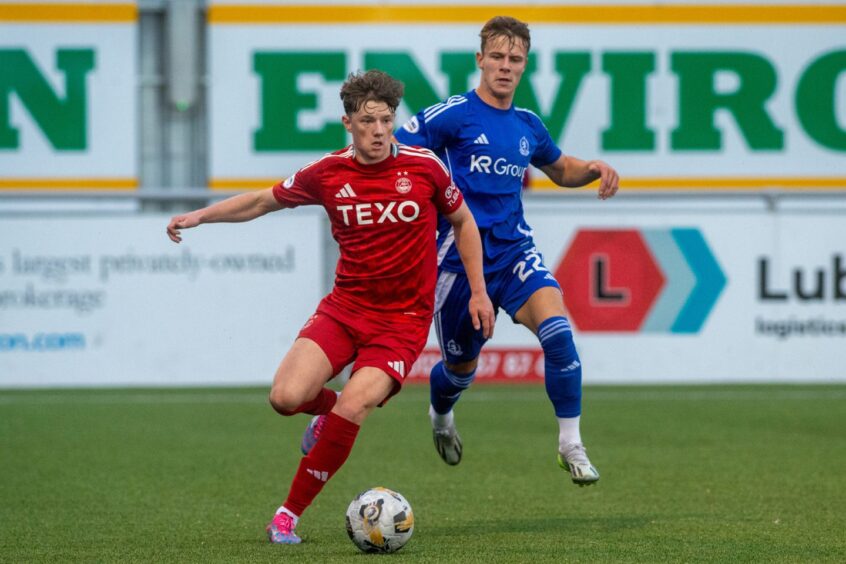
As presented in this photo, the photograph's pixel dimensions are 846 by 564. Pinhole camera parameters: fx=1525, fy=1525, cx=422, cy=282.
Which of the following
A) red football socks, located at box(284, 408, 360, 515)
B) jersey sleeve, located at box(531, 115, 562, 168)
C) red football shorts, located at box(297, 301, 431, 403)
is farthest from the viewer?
jersey sleeve, located at box(531, 115, 562, 168)

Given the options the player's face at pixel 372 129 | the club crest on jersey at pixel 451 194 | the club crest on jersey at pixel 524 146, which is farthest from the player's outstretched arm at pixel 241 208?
the club crest on jersey at pixel 524 146

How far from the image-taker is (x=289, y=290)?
43.9 feet

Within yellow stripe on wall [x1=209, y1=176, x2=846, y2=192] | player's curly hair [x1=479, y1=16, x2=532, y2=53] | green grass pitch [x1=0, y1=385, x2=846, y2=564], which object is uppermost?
player's curly hair [x1=479, y1=16, x2=532, y2=53]

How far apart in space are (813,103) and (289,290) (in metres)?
8.15

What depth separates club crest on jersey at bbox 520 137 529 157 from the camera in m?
7.28

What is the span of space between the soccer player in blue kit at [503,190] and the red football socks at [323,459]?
3.96 feet

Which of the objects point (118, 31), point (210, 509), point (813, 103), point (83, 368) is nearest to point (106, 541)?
point (210, 509)

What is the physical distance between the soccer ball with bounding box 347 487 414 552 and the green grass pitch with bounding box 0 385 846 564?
66 mm

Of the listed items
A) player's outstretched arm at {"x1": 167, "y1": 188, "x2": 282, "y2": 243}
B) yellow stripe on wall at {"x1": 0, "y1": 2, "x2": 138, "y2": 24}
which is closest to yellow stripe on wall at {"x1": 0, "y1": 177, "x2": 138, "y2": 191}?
yellow stripe on wall at {"x1": 0, "y1": 2, "x2": 138, "y2": 24}

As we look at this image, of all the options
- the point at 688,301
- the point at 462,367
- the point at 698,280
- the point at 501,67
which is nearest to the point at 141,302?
the point at 688,301

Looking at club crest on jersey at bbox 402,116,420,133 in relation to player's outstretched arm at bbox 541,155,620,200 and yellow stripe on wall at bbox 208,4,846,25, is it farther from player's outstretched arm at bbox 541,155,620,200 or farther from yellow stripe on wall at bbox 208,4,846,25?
yellow stripe on wall at bbox 208,4,846,25

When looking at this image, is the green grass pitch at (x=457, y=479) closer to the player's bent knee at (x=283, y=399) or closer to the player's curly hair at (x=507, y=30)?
the player's bent knee at (x=283, y=399)

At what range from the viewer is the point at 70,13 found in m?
18.1

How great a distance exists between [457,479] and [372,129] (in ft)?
9.10
